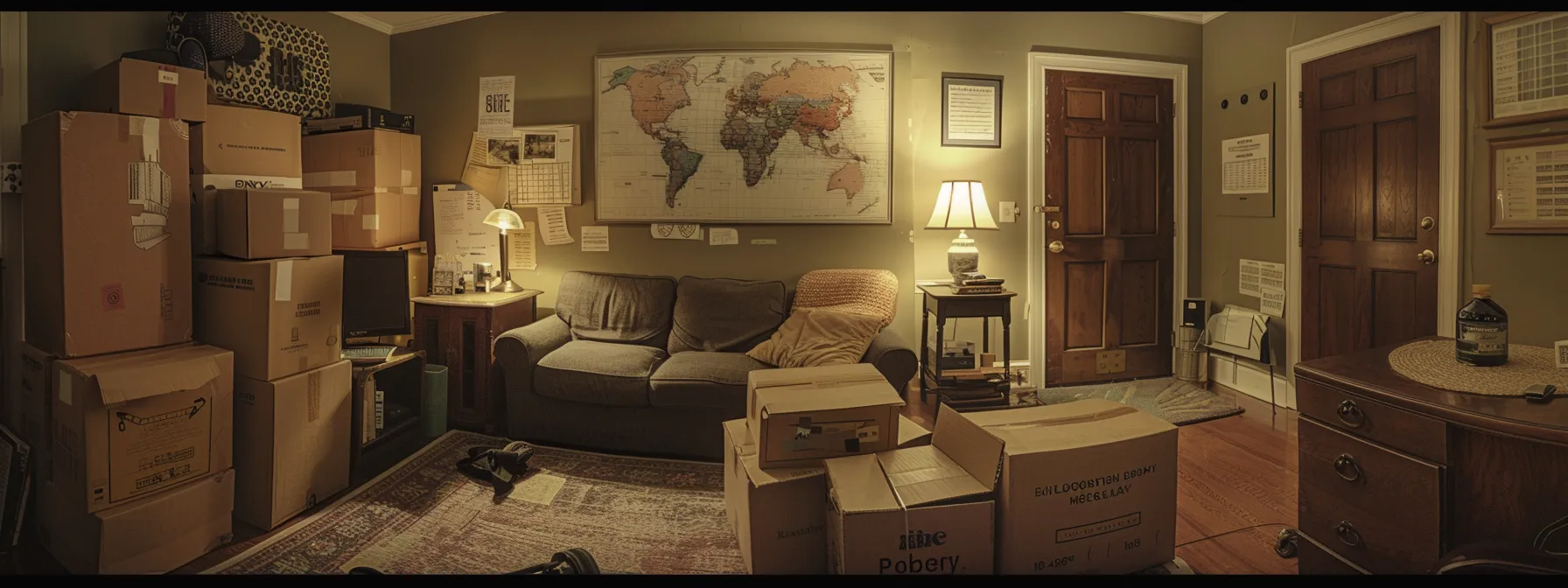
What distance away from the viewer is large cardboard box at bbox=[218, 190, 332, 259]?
2.23 m

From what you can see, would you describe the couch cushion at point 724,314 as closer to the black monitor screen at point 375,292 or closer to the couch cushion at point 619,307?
the couch cushion at point 619,307

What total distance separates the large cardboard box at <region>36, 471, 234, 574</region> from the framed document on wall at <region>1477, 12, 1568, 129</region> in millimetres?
4735

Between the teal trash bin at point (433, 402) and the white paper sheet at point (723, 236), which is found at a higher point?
the white paper sheet at point (723, 236)

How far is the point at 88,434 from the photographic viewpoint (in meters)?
1.86

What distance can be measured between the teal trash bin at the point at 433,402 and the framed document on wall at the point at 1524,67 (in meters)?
4.50

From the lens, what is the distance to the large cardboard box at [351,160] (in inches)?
140

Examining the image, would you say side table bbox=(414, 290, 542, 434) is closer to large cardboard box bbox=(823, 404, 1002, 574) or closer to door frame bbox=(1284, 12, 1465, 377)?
large cardboard box bbox=(823, 404, 1002, 574)

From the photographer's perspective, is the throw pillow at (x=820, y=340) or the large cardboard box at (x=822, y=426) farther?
the throw pillow at (x=820, y=340)

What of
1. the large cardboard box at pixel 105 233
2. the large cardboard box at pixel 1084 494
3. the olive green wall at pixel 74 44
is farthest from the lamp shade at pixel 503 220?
the large cardboard box at pixel 1084 494

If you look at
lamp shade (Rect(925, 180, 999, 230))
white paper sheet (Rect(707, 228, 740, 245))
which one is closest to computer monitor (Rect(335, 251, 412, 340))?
white paper sheet (Rect(707, 228, 740, 245))

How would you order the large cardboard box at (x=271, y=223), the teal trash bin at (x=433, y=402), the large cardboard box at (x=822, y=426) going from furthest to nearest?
the teal trash bin at (x=433, y=402), the large cardboard box at (x=271, y=223), the large cardboard box at (x=822, y=426)

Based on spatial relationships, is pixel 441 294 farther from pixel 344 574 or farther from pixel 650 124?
pixel 344 574
